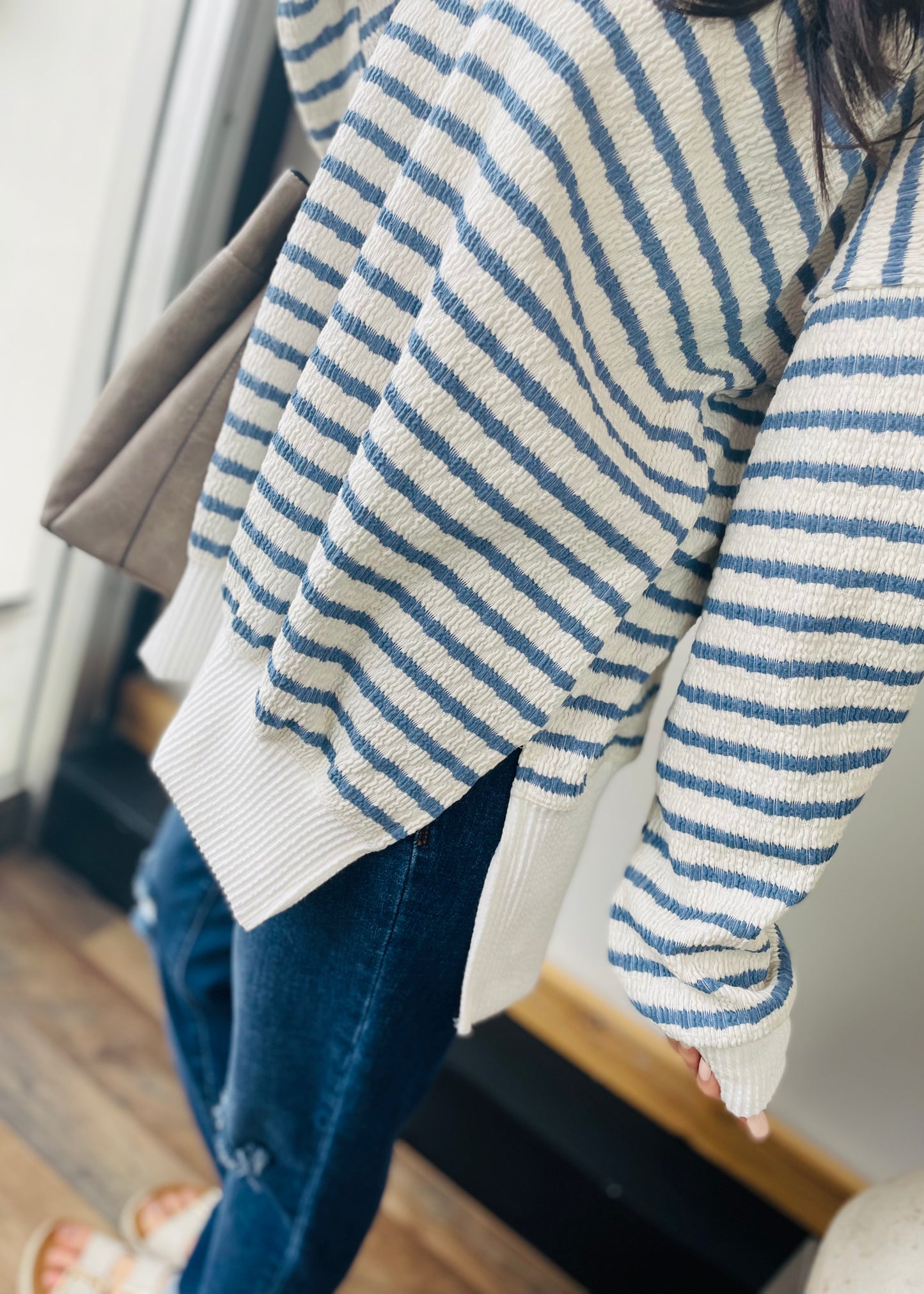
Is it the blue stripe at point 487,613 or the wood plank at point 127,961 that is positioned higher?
the blue stripe at point 487,613

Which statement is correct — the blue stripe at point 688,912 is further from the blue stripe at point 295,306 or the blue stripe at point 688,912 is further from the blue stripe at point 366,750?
the blue stripe at point 295,306

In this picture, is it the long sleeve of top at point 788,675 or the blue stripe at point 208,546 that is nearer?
the long sleeve of top at point 788,675

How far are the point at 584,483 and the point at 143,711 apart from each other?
1057mm

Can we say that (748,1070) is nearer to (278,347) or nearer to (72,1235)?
(278,347)

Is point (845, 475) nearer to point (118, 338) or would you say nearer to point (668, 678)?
point (668, 678)

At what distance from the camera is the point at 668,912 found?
50 centimetres

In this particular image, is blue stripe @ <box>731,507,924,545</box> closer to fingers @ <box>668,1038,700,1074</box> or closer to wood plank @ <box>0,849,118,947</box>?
fingers @ <box>668,1038,700,1074</box>

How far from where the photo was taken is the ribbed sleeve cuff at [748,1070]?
0.50 metres

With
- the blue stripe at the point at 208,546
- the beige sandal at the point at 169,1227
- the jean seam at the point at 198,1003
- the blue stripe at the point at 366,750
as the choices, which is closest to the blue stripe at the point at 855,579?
the blue stripe at the point at 366,750

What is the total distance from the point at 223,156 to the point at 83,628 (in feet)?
2.06

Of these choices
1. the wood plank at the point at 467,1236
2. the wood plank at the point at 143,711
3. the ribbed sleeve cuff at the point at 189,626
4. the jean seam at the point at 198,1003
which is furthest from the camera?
the wood plank at the point at 143,711

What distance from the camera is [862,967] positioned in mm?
908

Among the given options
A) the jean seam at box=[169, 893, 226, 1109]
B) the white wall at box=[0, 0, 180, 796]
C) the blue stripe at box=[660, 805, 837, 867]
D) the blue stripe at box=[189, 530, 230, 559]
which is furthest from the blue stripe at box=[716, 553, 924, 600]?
the white wall at box=[0, 0, 180, 796]

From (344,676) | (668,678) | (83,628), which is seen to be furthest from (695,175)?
(83,628)
